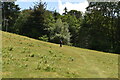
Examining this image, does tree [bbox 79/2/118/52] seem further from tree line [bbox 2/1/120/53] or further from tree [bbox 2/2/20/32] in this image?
tree [bbox 2/2/20/32]

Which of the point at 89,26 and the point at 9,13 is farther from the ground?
the point at 9,13

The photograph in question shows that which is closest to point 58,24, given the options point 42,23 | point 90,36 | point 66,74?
point 42,23

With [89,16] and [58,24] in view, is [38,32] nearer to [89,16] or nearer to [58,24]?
[58,24]

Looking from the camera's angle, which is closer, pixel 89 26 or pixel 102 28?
pixel 102 28

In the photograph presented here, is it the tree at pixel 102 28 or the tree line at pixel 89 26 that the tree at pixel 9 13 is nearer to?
the tree line at pixel 89 26

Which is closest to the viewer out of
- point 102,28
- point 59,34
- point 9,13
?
point 59,34

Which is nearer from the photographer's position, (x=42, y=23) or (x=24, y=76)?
(x=24, y=76)

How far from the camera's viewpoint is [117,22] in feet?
219

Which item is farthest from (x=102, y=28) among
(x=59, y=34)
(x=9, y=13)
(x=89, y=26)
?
(x=9, y=13)

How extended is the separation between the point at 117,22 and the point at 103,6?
8.79 meters

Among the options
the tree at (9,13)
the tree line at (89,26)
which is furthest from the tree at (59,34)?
the tree at (9,13)

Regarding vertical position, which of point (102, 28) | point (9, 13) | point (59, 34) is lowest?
point (59, 34)

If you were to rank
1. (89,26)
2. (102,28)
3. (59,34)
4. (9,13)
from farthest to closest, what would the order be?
(9,13), (89,26), (102,28), (59,34)

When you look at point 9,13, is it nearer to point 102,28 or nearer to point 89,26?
point 89,26
